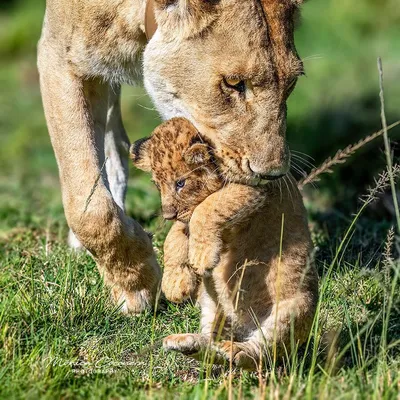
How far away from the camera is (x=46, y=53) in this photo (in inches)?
183

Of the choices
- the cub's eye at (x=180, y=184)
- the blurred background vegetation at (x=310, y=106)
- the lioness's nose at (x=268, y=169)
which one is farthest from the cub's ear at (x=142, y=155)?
the blurred background vegetation at (x=310, y=106)

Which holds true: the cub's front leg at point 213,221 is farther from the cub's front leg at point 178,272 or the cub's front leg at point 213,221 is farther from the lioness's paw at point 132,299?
the lioness's paw at point 132,299

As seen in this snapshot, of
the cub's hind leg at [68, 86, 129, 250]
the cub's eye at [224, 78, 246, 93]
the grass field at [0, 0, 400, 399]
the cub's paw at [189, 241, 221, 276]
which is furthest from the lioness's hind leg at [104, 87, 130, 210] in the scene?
the cub's paw at [189, 241, 221, 276]

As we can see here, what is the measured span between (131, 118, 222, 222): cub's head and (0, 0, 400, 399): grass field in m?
0.54

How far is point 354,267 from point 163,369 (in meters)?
1.14

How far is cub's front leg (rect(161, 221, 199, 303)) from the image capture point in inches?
140

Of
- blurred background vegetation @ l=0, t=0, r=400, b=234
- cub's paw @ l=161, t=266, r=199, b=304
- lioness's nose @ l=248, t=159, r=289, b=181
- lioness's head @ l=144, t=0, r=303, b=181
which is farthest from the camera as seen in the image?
blurred background vegetation @ l=0, t=0, r=400, b=234

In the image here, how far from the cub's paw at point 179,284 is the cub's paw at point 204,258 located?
0.13 m

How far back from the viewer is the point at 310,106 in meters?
9.43

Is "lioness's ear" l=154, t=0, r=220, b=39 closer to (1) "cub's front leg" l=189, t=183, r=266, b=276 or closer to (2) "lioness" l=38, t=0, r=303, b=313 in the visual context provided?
(2) "lioness" l=38, t=0, r=303, b=313

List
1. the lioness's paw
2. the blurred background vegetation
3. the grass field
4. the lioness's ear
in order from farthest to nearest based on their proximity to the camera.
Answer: the blurred background vegetation, the lioness's paw, the lioness's ear, the grass field

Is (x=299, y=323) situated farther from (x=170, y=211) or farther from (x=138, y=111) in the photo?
(x=138, y=111)

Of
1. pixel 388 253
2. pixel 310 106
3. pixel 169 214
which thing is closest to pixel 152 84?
pixel 169 214

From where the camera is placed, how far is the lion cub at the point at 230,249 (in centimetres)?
346
